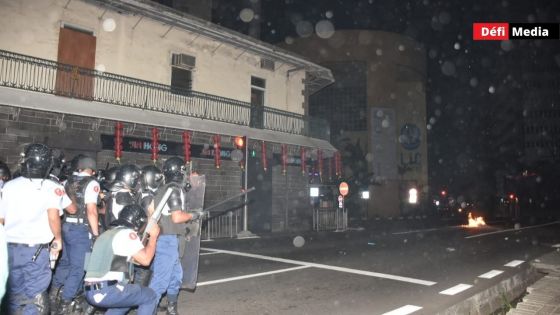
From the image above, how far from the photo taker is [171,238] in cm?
464

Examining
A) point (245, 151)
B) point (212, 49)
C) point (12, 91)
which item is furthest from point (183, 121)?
point (12, 91)

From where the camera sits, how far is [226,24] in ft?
79.4

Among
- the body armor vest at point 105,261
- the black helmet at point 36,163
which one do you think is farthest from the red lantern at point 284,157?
the body armor vest at point 105,261

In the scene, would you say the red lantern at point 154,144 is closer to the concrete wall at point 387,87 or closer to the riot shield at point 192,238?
the riot shield at point 192,238

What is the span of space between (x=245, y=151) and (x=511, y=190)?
40.4m

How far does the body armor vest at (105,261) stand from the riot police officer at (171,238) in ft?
3.49

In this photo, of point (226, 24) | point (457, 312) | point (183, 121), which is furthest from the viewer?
point (226, 24)

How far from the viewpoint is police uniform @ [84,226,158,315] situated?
338cm

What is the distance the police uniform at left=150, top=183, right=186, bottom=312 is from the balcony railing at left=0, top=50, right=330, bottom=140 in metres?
10.3

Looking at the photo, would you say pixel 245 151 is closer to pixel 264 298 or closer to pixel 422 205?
pixel 264 298

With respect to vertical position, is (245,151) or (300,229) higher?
(245,151)

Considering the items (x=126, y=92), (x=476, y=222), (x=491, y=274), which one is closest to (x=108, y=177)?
(x=491, y=274)

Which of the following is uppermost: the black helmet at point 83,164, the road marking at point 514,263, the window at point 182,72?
the window at point 182,72

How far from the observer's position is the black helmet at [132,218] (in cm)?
360
